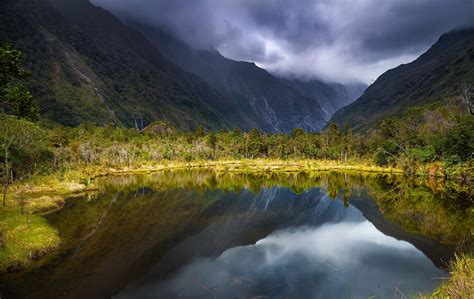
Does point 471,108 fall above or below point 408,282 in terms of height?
above

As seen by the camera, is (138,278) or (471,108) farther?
(471,108)

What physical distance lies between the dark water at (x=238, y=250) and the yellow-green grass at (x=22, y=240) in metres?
1.33

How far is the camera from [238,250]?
34406 millimetres

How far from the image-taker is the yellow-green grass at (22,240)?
2692 cm

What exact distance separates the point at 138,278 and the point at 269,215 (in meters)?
30.3

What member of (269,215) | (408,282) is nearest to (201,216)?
(269,215)

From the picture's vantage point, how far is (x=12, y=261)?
26.7 meters

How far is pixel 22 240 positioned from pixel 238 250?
64.1 ft

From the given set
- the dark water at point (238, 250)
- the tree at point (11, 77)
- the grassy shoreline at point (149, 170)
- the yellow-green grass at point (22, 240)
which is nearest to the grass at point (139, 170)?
the grassy shoreline at point (149, 170)

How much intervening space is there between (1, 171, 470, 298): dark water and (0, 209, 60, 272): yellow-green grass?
133cm

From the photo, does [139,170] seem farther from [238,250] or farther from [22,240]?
[238,250]

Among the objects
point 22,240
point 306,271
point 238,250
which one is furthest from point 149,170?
point 306,271

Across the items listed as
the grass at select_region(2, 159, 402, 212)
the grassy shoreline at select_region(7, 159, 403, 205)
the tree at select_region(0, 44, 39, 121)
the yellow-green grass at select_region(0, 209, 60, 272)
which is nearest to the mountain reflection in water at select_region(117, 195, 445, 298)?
the yellow-green grass at select_region(0, 209, 60, 272)

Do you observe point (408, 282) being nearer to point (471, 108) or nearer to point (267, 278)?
point (267, 278)
